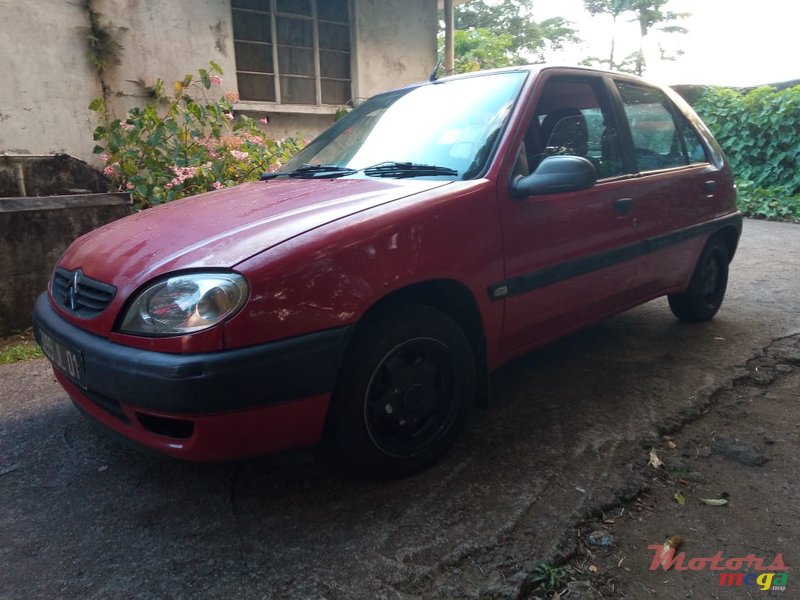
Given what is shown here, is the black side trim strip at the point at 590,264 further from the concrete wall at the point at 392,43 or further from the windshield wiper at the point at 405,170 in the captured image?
the concrete wall at the point at 392,43

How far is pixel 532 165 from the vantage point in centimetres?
265

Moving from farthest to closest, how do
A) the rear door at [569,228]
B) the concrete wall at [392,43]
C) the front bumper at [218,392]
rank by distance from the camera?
the concrete wall at [392,43] → the rear door at [569,228] → the front bumper at [218,392]

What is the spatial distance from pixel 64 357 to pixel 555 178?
1963 millimetres

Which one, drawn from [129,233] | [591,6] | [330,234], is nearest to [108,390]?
[129,233]

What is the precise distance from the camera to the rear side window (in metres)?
3.31

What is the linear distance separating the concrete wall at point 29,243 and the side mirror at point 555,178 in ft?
11.5

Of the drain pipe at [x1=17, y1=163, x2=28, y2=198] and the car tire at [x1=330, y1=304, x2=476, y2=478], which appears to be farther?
the drain pipe at [x1=17, y1=163, x2=28, y2=198]

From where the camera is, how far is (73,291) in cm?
213

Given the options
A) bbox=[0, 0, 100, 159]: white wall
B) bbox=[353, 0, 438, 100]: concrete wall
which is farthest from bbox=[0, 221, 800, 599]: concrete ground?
bbox=[353, 0, 438, 100]: concrete wall

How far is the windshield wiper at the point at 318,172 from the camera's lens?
273 cm

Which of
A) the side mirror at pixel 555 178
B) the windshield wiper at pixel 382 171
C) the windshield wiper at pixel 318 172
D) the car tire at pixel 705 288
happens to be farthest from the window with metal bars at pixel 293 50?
the side mirror at pixel 555 178

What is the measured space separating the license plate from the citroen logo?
0.44ft

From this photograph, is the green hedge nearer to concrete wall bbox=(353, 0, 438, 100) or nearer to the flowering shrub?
concrete wall bbox=(353, 0, 438, 100)

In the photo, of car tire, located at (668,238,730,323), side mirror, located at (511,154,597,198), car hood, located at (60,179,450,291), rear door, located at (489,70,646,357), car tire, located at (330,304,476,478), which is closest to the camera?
car hood, located at (60,179,450,291)
